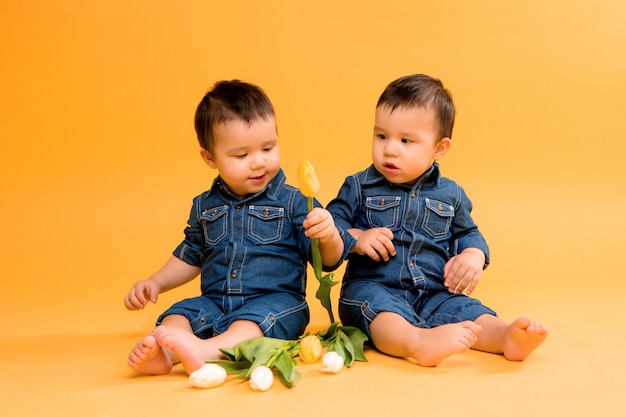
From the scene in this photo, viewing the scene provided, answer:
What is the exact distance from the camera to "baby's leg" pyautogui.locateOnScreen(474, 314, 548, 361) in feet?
7.58

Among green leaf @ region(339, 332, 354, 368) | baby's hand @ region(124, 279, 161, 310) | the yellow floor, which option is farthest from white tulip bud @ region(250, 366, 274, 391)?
baby's hand @ region(124, 279, 161, 310)

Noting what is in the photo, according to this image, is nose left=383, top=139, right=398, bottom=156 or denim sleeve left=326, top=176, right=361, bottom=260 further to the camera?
denim sleeve left=326, top=176, right=361, bottom=260

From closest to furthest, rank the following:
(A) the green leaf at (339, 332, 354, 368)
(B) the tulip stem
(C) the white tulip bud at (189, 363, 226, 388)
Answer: (C) the white tulip bud at (189, 363, 226, 388), (A) the green leaf at (339, 332, 354, 368), (B) the tulip stem

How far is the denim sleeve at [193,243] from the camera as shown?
9.14ft

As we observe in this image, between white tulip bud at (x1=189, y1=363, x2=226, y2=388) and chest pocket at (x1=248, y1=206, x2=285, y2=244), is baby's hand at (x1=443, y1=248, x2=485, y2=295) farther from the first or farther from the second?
white tulip bud at (x1=189, y1=363, x2=226, y2=388)

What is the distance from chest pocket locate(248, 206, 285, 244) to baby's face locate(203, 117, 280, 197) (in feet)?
0.21

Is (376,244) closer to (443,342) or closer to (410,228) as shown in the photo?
(410,228)

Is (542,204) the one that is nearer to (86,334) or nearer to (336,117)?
(336,117)

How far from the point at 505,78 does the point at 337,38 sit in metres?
0.79

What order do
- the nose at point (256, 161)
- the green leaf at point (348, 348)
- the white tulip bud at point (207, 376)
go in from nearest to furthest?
the white tulip bud at point (207, 376)
the green leaf at point (348, 348)
the nose at point (256, 161)

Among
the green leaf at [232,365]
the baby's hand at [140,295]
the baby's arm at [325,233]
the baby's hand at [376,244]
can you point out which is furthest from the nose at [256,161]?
the green leaf at [232,365]

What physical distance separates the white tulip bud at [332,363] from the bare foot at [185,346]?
29 centimetres

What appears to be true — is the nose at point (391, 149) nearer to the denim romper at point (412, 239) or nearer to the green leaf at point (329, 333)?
the denim romper at point (412, 239)

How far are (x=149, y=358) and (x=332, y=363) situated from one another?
1.47 feet
